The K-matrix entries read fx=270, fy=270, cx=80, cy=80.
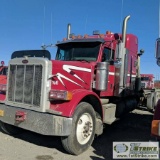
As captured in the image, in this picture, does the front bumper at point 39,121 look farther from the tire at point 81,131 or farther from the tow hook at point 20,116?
the tire at point 81,131

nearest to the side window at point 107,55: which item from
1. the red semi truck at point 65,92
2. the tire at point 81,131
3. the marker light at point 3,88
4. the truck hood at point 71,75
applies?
the red semi truck at point 65,92

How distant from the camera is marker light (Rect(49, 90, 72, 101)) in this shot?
551 cm

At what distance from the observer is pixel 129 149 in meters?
5.12

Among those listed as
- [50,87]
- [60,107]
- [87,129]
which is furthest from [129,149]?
[50,87]

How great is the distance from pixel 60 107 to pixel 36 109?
533mm

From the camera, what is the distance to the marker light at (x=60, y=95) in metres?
5.51

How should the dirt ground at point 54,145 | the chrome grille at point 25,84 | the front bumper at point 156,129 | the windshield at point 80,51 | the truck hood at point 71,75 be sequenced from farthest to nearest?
1. the windshield at point 80,51
2. the truck hood at point 71,75
3. the chrome grille at point 25,84
4. the dirt ground at point 54,145
5. the front bumper at point 156,129

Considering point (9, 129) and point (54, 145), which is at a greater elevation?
point (9, 129)

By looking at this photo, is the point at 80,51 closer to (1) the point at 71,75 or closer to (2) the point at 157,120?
(1) the point at 71,75

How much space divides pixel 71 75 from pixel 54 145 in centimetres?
173

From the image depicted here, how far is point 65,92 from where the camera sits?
217 inches

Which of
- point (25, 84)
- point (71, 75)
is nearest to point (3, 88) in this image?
point (25, 84)

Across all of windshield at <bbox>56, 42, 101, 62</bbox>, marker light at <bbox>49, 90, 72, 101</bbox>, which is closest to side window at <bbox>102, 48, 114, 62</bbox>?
windshield at <bbox>56, 42, 101, 62</bbox>

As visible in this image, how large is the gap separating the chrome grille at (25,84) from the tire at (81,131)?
2.99 feet
